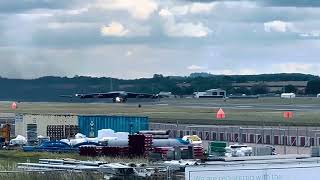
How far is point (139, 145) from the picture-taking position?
56.9m

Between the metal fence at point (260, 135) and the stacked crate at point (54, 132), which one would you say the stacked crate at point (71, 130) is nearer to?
the stacked crate at point (54, 132)

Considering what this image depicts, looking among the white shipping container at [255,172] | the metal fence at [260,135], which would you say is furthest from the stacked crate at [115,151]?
the white shipping container at [255,172]

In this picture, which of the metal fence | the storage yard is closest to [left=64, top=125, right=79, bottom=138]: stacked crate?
the storage yard

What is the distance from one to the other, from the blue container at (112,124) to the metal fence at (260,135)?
3446 millimetres

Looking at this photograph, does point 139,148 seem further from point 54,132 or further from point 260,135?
point 54,132

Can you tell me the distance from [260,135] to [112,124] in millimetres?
14708

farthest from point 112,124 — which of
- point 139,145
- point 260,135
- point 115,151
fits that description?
point 139,145

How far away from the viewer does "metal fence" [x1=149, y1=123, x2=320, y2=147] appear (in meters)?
67.9

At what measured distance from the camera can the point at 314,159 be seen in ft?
87.4

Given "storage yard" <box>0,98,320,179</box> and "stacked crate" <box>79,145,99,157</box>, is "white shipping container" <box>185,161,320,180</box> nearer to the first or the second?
"storage yard" <box>0,98,320,179</box>

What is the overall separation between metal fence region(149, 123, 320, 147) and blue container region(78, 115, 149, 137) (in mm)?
3446

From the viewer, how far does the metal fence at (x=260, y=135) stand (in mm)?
67950

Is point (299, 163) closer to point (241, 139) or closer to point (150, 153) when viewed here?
point (150, 153)

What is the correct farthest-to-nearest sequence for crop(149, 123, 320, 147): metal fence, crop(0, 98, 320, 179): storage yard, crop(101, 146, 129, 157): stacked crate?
crop(149, 123, 320, 147): metal fence, crop(101, 146, 129, 157): stacked crate, crop(0, 98, 320, 179): storage yard
